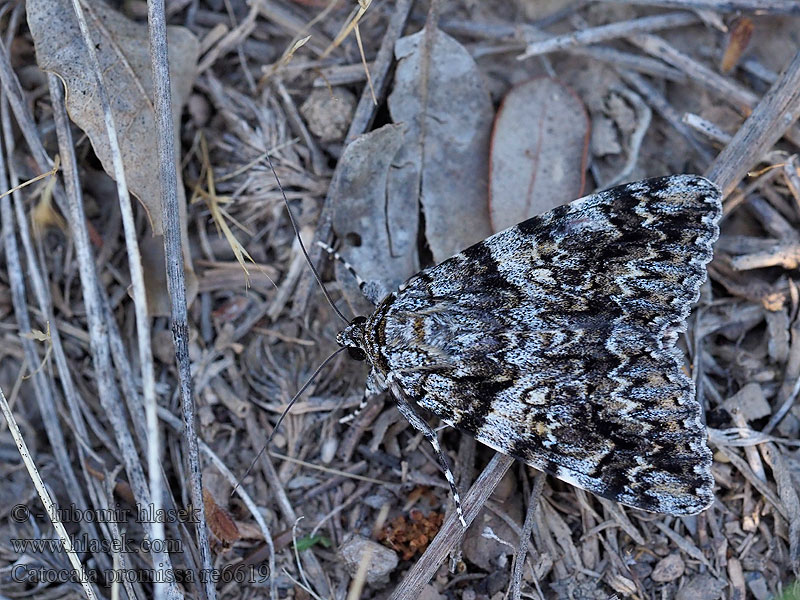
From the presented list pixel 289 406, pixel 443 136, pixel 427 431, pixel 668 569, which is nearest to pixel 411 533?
pixel 427 431

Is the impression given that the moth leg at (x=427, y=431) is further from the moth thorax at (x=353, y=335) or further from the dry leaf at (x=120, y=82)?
the dry leaf at (x=120, y=82)

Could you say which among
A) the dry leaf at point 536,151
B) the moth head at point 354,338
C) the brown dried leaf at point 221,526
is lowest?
the brown dried leaf at point 221,526

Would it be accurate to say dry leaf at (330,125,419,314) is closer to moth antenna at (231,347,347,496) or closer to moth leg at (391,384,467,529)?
moth antenna at (231,347,347,496)

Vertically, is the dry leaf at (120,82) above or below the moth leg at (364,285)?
above

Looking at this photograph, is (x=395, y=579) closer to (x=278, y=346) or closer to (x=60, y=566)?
(x=278, y=346)

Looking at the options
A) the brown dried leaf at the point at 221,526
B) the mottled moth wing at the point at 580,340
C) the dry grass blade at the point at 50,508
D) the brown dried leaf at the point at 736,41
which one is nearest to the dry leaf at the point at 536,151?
the mottled moth wing at the point at 580,340

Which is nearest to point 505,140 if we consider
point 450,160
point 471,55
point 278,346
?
point 450,160
